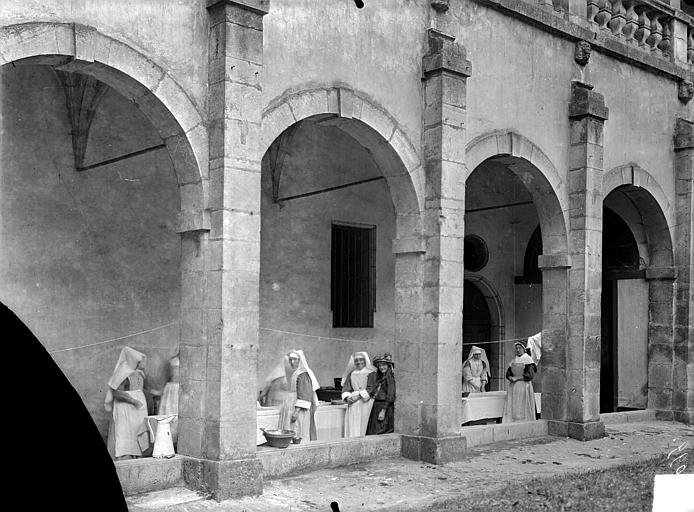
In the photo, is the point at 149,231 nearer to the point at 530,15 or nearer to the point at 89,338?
the point at 89,338

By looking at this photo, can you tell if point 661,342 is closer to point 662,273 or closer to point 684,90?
point 662,273

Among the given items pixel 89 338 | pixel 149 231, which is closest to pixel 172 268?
pixel 149 231

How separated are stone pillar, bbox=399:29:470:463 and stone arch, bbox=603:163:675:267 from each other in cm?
447

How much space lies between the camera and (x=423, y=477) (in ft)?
29.2

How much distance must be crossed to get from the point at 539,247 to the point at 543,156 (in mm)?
6239

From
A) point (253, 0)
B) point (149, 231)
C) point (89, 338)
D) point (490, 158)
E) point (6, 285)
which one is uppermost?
point (253, 0)

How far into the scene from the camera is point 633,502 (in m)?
7.12

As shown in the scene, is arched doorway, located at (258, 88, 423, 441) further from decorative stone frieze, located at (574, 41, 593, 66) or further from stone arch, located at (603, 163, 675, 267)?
stone arch, located at (603, 163, 675, 267)

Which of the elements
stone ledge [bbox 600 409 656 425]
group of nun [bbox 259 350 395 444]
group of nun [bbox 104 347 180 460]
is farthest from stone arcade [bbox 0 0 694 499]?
group of nun [bbox 104 347 180 460]

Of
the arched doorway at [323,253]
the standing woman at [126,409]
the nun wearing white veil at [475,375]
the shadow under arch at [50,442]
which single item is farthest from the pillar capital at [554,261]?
the shadow under arch at [50,442]

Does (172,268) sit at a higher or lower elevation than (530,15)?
lower

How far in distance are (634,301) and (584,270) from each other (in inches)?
195

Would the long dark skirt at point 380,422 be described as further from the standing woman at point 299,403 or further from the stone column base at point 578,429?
the stone column base at point 578,429

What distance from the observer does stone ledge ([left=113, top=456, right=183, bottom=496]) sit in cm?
758
